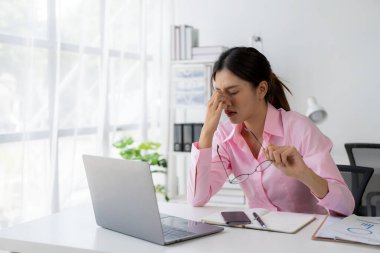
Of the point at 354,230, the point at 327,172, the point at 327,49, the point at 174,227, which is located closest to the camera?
the point at 354,230

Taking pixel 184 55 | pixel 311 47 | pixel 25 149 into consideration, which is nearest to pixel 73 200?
pixel 25 149

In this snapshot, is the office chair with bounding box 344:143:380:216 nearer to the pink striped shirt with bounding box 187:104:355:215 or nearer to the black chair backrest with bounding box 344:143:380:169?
the black chair backrest with bounding box 344:143:380:169

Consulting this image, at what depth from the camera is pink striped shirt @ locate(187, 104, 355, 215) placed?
6.09ft

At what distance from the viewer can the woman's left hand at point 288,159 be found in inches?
62.5

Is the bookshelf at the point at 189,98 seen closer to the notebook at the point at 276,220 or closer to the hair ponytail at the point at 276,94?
the hair ponytail at the point at 276,94

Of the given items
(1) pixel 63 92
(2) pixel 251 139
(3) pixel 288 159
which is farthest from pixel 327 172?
(1) pixel 63 92

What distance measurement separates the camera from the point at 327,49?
3.76 metres

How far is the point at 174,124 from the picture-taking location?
12.8ft

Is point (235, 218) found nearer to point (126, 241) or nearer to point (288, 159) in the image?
Answer: point (288, 159)

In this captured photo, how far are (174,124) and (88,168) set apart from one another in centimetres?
234

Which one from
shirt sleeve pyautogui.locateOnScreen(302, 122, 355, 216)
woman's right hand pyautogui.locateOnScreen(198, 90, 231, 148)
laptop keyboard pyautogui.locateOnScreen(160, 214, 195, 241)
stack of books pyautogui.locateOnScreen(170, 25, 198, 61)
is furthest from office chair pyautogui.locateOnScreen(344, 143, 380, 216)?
stack of books pyautogui.locateOnScreen(170, 25, 198, 61)

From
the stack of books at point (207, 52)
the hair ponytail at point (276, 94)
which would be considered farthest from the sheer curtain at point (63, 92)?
the hair ponytail at point (276, 94)

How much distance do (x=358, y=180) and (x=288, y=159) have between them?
1.67ft

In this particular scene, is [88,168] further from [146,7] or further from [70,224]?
[146,7]
